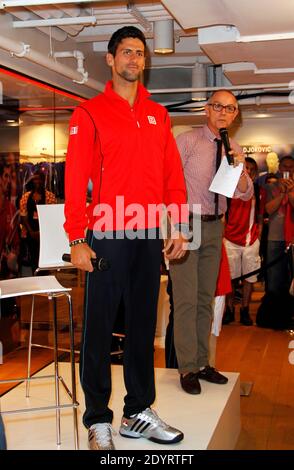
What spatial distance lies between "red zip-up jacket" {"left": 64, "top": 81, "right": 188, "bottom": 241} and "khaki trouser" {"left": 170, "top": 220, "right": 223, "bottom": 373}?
0.82m

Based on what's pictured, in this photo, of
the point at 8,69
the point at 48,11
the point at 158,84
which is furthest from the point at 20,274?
the point at 158,84

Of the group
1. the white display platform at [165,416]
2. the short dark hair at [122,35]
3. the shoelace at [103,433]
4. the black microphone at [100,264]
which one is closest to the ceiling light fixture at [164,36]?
the white display platform at [165,416]

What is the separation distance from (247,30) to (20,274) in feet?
8.10

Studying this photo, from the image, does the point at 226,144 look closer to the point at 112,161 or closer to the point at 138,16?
the point at 112,161

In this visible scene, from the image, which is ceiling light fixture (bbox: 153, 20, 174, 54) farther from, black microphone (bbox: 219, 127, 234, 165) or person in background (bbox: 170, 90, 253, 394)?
black microphone (bbox: 219, 127, 234, 165)

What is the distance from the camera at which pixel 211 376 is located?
3492 millimetres

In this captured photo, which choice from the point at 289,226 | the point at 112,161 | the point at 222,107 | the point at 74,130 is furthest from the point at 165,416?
the point at 289,226

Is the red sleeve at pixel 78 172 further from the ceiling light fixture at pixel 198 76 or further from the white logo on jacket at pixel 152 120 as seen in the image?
Result: the ceiling light fixture at pixel 198 76

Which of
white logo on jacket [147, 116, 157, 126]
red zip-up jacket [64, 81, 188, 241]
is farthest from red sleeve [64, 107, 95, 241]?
white logo on jacket [147, 116, 157, 126]

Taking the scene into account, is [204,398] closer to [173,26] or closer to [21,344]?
[21,344]

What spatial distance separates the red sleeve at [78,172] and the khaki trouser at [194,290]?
103cm

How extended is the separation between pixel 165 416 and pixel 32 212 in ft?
8.69

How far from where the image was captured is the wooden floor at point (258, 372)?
3.51 metres

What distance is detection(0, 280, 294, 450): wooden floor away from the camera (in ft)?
11.5
